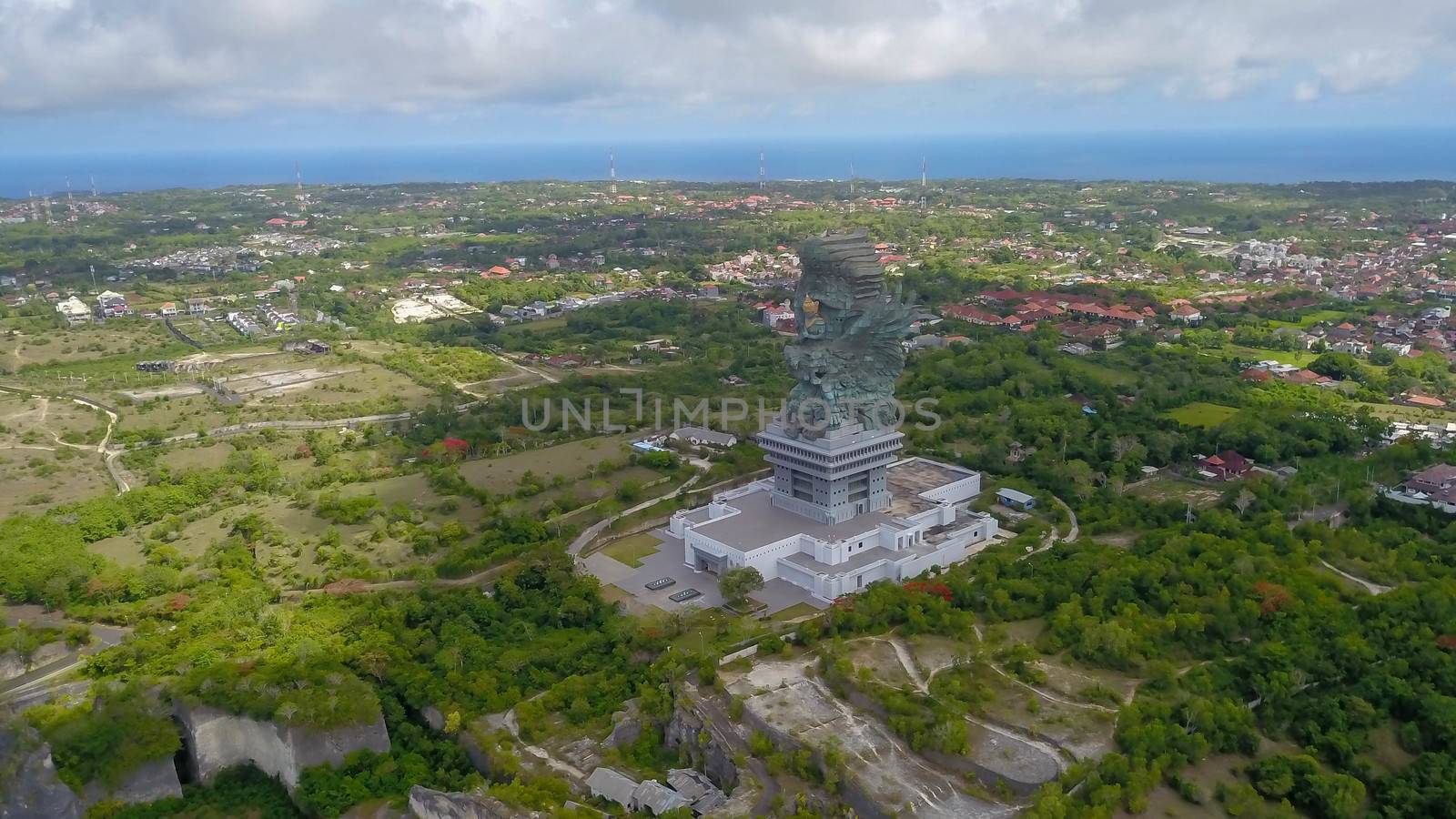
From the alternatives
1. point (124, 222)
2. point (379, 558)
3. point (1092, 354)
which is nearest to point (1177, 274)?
point (1092, 354)

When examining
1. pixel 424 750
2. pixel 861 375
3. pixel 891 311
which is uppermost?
pixel 891 311

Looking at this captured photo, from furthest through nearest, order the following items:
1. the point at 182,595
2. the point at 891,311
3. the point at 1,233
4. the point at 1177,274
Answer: the point at 1,233, the point at 1177,274, the point at 891,311, the point at 182,595

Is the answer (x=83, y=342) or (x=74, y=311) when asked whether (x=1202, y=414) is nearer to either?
(x=83, y=342)

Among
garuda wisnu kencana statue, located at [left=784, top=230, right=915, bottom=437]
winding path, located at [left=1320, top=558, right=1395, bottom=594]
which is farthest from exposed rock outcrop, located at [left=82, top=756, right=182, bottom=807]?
winding path, located at [left=1320, top=558, right=1395, bottom=594]

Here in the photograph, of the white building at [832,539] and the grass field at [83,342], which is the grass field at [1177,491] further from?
the grass field at [83,342]

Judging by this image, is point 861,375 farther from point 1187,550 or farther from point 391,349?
point 391,349

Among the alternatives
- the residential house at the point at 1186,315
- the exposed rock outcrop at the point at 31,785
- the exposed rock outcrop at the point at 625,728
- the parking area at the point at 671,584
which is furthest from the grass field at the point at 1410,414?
the exposed rock outcrop at the point at 31,785

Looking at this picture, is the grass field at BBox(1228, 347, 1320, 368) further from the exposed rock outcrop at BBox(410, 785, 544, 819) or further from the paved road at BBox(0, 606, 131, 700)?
the paved road at BBox(0, 606, 131, 700)
